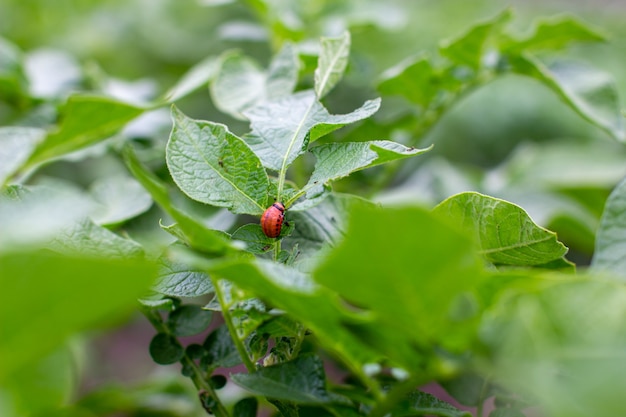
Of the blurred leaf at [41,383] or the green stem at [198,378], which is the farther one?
the green stem at [198,378]

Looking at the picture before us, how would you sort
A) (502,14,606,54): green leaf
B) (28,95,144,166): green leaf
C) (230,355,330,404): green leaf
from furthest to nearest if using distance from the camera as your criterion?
(502,14,606,54): green leaf → (28,95,144,166): green leaf → (230,355,330,404): green leaf

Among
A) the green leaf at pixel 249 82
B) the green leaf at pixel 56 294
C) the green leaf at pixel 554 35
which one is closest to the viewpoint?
the green leaf at pixel 56 294

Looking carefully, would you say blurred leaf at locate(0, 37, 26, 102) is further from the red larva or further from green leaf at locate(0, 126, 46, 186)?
the red larva

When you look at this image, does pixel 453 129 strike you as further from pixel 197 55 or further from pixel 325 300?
pixel 325 300

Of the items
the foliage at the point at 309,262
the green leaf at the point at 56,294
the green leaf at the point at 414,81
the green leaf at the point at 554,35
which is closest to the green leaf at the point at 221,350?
the foliage at the point at 309,262

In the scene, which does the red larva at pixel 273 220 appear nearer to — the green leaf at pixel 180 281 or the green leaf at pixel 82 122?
the green leaf at pixel 180 281

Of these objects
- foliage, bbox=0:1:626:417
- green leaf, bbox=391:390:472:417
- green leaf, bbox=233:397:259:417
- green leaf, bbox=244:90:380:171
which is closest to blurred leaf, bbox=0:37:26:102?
foliage, bbox=0:1:626:417
